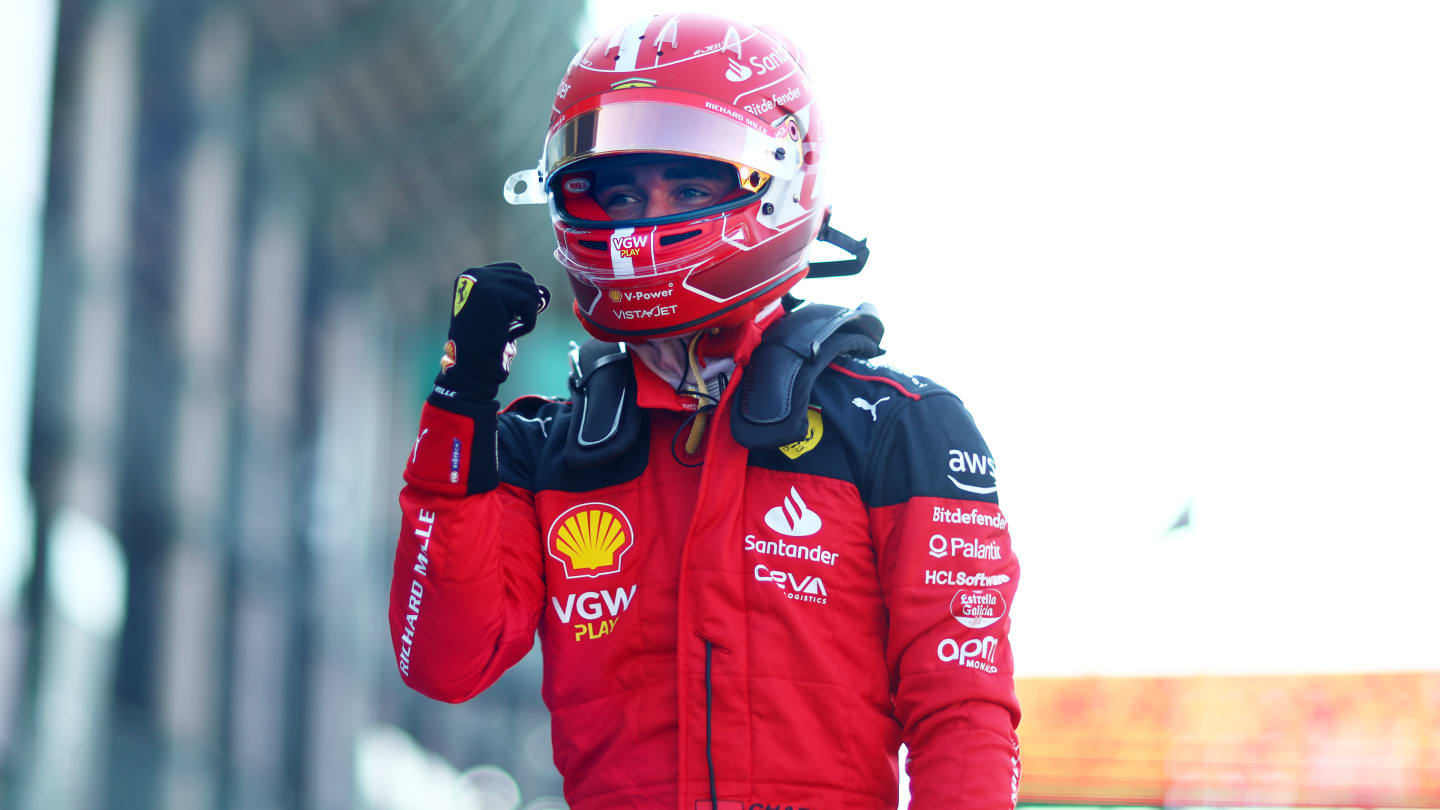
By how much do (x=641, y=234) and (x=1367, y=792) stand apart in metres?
8.43

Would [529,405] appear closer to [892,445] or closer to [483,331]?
[483,331]

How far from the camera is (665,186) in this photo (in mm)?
2172

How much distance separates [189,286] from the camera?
5375mm

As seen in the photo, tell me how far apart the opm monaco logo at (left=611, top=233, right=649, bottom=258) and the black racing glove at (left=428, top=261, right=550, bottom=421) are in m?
0.22

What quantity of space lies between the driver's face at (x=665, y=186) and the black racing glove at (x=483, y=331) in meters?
0.36

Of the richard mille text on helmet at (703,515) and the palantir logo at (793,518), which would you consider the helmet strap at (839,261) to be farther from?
the palantir logo at (793,518)

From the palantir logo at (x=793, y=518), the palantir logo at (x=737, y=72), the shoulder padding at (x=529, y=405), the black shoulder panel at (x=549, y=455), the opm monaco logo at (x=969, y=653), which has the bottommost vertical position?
the opm monaco logo at (x=969, y=653)

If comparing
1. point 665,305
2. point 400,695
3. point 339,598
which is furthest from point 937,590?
point 400,695

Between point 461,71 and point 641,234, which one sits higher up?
point 461,71

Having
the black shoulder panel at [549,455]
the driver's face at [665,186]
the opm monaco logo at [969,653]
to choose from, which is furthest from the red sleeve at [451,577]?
the opm monaco logo at [969,653]

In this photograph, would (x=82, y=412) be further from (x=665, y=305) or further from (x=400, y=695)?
(x=400, y=695)

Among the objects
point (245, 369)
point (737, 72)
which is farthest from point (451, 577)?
point (245, 369)

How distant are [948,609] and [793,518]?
0.26 metres

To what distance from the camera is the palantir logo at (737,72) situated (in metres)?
2.19
